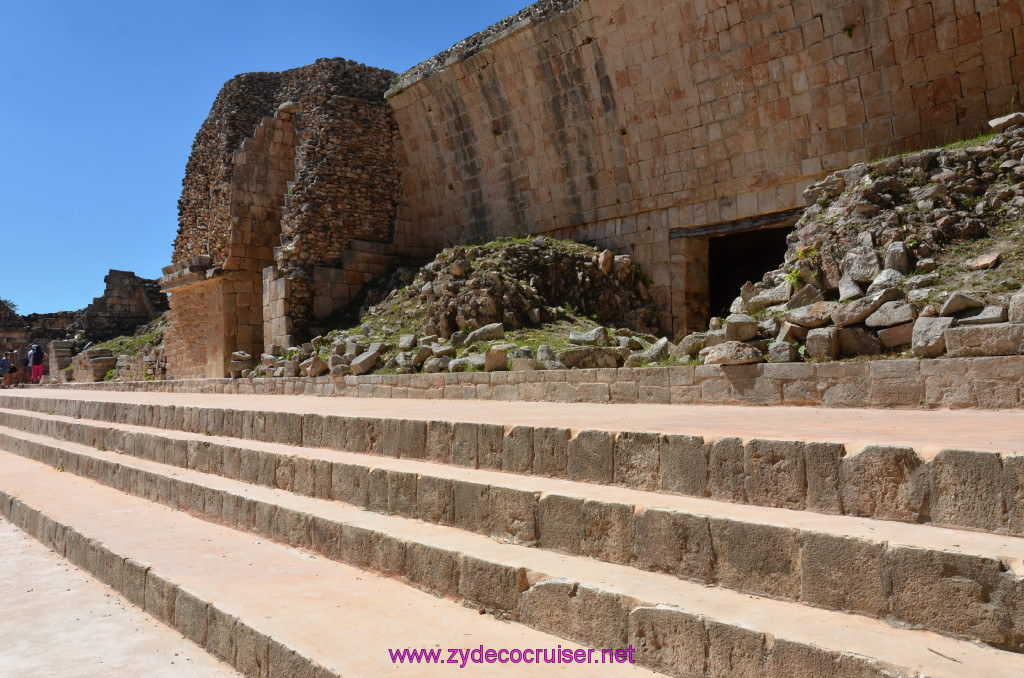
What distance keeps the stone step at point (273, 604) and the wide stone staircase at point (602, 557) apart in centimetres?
2

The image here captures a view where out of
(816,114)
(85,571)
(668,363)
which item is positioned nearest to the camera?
(85,571)

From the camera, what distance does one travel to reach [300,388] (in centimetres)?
1380

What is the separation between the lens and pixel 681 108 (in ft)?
39.7

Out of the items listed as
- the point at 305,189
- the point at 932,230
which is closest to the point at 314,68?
the point at 305,189

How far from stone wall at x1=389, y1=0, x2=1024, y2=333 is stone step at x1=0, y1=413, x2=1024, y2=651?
868 centimetres

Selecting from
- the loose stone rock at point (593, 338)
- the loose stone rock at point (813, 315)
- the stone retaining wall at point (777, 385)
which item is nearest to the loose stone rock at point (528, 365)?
the stone retaining wall at point (777, 385)

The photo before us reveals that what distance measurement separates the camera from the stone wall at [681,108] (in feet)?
31.1

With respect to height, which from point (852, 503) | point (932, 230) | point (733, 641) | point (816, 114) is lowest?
point (733, 641)

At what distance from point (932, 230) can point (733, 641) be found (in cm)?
706

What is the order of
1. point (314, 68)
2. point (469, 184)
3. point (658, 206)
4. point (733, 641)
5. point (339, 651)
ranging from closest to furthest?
point (733, 641) < point (339, 651) < point (658, 206) < point (469, 184) < point (314, 68)

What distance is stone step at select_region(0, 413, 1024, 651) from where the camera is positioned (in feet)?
6.93

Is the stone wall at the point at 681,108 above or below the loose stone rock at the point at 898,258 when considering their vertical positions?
above

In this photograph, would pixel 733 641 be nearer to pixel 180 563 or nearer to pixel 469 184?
pixel 180 563

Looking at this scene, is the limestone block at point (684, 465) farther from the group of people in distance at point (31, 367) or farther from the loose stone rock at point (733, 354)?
the group of people in distance at point (31, 367)
